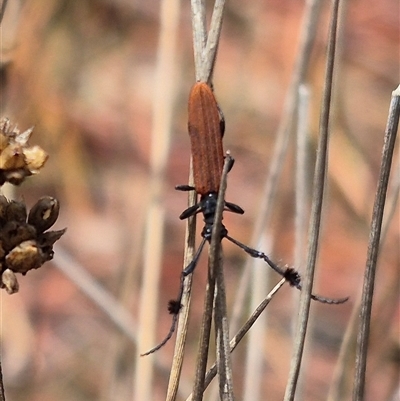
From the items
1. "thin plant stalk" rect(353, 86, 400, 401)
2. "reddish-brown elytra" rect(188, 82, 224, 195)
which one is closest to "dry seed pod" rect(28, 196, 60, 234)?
"reddish-brown elytra" rect(188, 82, 224, 195)

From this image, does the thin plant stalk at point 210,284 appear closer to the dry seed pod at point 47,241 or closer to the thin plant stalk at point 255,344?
the dry seed pod at point 47,241

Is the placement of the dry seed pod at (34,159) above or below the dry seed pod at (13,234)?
above

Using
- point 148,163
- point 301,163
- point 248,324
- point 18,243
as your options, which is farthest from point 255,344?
point 148,163

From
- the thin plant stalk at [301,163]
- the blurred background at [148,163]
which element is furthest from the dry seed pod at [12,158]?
the blurred background at [148,163]

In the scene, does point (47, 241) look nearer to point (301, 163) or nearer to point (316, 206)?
point (316, 206)

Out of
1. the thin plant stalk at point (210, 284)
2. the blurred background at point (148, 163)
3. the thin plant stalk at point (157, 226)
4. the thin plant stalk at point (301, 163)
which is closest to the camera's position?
the thin plant stalk at point (210, 284)

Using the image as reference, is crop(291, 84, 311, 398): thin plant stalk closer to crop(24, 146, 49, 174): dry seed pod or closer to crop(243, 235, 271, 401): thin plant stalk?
crop(243, 235, 271, 401): thin plant stalk
